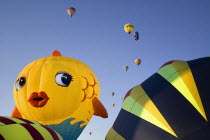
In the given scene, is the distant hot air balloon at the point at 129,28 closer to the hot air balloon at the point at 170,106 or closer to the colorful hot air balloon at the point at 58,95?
the colorful hot air balloon at the point at 58,95

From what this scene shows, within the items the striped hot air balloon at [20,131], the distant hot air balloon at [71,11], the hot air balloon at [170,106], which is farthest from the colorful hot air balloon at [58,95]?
the distant hot air balloon at [71,11]

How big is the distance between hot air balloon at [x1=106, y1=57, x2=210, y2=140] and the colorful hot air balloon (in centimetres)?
429

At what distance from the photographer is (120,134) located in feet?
18.7

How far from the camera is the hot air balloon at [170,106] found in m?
4.80

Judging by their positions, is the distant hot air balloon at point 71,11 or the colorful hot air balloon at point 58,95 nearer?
the colorful hot air balloon at point 58,95

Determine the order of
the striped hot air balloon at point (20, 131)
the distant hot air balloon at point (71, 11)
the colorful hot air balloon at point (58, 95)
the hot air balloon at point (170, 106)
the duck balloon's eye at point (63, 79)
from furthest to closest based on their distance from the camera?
the distant hot air balloon at point (71, 11) < the duck balloon's eye at point (63, 79) < the colorful hot air balloon at point (58, 95) < the hot air balloon at point (170, 106) < the striped hot air balloon at point (20, 131)

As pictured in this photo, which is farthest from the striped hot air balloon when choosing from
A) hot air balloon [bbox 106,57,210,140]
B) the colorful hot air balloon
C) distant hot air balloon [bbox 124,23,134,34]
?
distant hot air balloon [bbox 124,23,134,34]

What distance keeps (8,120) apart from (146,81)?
127 inches

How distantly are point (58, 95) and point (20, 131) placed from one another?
6268 mm

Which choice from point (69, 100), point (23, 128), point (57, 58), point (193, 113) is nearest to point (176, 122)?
point (193, 113)

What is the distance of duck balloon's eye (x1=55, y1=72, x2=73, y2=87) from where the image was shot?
10125mm

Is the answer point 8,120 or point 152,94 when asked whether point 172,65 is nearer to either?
point 152,94

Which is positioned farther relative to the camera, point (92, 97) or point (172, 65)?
point (92, 97)

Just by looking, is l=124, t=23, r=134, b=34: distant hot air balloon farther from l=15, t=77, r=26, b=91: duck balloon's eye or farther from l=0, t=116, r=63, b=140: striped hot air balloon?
l=0, t=116, r=63, b=140: striped hot air balloon
